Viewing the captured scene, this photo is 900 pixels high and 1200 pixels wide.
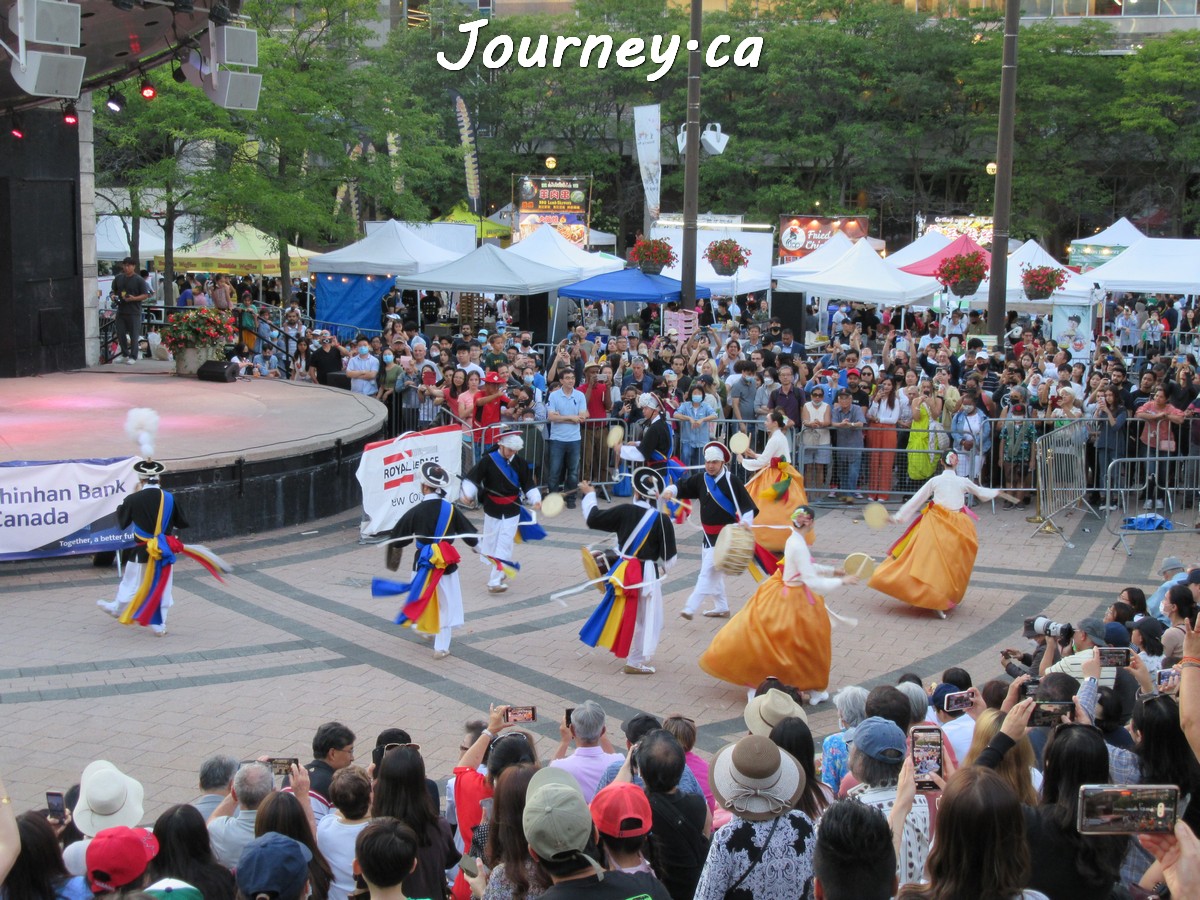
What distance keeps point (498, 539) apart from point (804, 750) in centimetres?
724

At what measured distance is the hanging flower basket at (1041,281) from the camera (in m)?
23.1

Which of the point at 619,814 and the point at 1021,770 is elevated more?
the point at 619,814

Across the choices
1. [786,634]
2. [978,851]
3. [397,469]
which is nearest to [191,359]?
[397,469]

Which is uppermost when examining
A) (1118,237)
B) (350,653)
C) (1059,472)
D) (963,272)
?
(1118,237)

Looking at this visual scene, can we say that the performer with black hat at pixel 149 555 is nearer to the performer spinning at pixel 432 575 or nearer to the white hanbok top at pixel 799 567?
the performer spinning at pixel 432 575

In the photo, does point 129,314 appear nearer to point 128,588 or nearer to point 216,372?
point 216,372

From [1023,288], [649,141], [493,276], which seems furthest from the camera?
[649,141]

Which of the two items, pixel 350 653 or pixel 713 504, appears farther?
pixel 713 504

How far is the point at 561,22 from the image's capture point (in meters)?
51.2

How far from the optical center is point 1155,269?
882 inches

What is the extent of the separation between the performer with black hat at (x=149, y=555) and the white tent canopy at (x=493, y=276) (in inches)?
477

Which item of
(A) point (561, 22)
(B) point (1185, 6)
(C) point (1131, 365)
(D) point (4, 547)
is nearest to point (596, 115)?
(A) point (561, 22)

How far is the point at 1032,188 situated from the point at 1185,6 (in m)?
12.9

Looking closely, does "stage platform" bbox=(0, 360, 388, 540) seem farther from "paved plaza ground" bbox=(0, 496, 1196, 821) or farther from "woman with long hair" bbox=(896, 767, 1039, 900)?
"woman with long hair" bbox=(896, 767, 1039, 900)
